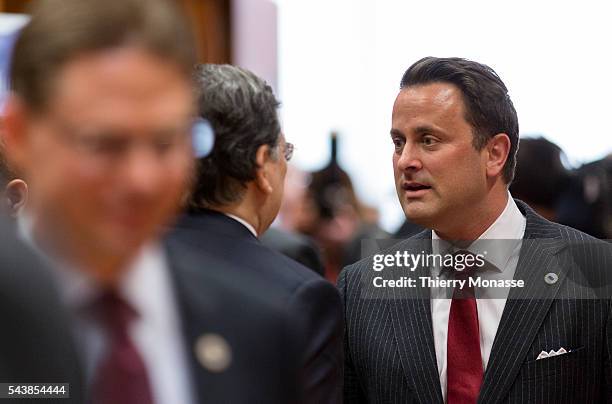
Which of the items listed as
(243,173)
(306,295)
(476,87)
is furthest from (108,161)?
(476,87)

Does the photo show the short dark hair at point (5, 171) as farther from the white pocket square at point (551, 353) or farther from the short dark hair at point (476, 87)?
the white pocket square at point (551, 353)

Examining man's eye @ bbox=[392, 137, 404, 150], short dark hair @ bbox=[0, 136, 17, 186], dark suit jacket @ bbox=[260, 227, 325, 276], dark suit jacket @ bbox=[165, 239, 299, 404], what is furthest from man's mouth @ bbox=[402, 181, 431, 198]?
dark suit jacket @ bbox=[165, 239, 299, 404]

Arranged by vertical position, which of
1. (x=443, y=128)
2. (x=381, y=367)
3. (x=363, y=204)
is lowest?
(x=363, y=204)

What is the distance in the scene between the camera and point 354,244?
4.11 metres

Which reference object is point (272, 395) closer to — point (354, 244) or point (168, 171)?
point (168, 171)

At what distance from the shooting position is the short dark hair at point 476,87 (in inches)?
92.4

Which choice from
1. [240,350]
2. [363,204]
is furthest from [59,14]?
[363,204]

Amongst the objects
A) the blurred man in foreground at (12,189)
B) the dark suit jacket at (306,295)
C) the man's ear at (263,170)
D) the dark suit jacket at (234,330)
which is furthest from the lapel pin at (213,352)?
the man's ear at (263,170)

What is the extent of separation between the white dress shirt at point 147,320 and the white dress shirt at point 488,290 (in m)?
1.55

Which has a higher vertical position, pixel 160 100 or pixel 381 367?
pixel 160 100

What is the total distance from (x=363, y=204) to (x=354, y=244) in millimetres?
836

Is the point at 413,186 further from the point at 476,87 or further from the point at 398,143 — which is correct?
the point at 476,87

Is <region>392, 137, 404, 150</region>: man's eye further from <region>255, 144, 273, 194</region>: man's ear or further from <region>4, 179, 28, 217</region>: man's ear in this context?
<region>4, 179, 28, 217</region>: man's ear

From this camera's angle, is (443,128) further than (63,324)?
Yes
